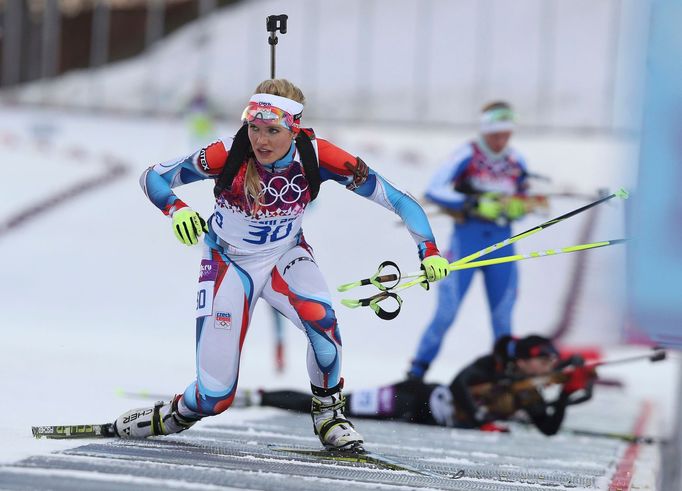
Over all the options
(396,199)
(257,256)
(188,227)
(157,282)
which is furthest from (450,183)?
(157,282)

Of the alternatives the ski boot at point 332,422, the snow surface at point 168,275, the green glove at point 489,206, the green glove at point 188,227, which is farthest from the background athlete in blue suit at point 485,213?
the green glove at point 188,227

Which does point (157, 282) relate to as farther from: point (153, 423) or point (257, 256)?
point (257, 256)

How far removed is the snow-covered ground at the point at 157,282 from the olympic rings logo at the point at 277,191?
1.22 m

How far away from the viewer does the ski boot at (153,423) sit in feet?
16.6

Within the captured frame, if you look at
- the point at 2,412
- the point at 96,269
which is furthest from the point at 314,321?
the point at 96,269

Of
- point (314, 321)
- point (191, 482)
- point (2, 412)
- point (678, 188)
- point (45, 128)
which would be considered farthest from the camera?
point (45, 128)

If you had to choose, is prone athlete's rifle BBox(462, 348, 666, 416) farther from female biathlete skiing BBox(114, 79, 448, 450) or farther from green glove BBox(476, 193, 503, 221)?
female biathlete skiing BBox(114, 79, 448, 450)

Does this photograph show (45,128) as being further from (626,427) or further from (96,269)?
(626,427)

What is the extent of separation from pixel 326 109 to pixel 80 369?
48.2ft

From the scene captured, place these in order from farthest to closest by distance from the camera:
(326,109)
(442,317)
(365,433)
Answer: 1. (326,109)
2. (442,317)
3. (365,433)

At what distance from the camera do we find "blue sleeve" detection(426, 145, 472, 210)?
799 centimetres

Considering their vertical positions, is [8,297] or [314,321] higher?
[8,297]

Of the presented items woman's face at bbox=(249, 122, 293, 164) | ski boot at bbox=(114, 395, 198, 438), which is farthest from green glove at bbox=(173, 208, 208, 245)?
ski boot at bbox=(114, 395, 198, 438)

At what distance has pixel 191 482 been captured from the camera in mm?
3762
